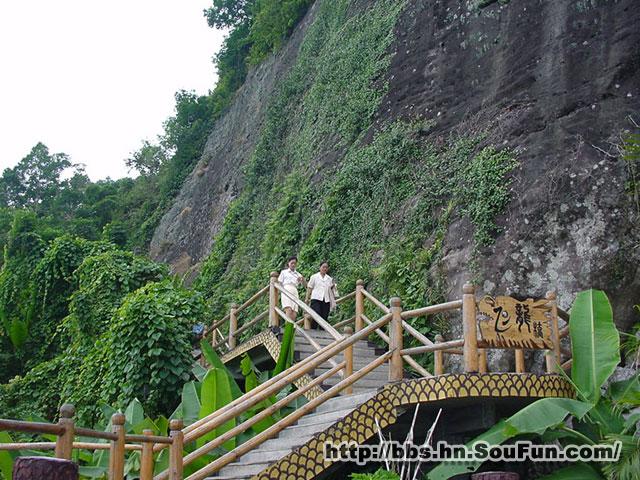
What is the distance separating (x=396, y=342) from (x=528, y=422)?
1.67 meters

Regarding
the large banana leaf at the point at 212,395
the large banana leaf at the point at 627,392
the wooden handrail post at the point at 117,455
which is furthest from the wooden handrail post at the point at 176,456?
the large banana leaf at the point at 627,392

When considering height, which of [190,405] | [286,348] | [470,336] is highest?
[286,348]

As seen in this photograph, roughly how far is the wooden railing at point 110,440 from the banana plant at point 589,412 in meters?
2.17

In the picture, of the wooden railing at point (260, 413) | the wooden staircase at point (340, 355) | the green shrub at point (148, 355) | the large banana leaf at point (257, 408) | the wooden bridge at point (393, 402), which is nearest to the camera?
the wooden railing at point (260, 413)

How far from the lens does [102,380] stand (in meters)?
12.8

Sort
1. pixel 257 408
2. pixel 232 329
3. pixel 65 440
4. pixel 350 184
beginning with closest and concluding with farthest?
pixel 65 440, pixel 257 408, pixel 232 329, pixel 350 184

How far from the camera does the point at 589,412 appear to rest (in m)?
7.34

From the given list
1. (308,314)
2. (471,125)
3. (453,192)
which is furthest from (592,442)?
(471,125)

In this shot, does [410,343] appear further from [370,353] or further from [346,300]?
[346,300]

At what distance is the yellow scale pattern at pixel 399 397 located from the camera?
7184 mm

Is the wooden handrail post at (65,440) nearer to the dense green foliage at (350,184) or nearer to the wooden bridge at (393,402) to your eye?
the wooden bridge at (393,402)

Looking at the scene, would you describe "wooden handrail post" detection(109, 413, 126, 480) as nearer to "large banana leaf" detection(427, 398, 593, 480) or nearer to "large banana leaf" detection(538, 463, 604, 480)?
"large banana leaf" detection(427, 398, 593, 480)

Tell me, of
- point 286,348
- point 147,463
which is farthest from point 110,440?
point 286,348

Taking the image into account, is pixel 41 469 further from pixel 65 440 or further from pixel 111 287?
pixel 111 287
